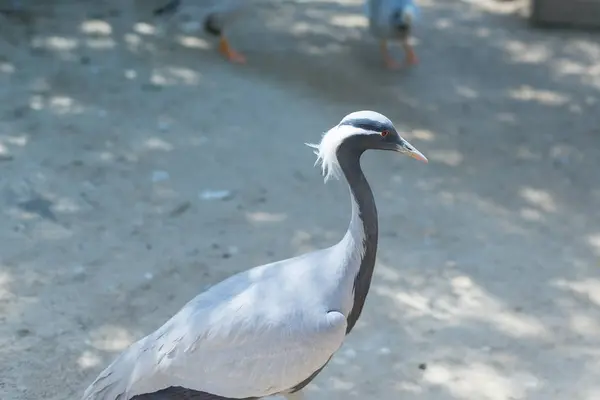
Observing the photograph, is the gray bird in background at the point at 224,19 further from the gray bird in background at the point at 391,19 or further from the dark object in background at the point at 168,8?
the gray bird in background at the point at 391,19

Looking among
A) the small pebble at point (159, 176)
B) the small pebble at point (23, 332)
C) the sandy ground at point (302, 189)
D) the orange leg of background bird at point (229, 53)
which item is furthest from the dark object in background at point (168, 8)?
the small pebble at point (23, 332)

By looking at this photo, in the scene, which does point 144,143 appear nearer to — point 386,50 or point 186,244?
point 186,244

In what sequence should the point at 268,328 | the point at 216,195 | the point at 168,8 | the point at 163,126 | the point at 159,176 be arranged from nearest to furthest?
1. the point at 268,328
2. the point at 216,195
3. the point at 159,176
4. the point at 163,126
5. the point at 168,8

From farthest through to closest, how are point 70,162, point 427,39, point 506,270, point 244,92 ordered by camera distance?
point 427,39 < point 244,92 < point 70,162 < point 506,270

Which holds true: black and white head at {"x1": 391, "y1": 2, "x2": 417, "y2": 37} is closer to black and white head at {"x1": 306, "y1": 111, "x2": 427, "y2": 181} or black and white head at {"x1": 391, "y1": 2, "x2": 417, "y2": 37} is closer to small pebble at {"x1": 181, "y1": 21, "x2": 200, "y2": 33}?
small pebble at {"x1": 181, "y1": 21, "x2": 200, "y2": 33}

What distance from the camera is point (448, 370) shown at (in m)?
3.70

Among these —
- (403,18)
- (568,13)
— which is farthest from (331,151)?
(568,13)

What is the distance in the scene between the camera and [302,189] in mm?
5207

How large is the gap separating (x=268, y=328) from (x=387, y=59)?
462 centimetres

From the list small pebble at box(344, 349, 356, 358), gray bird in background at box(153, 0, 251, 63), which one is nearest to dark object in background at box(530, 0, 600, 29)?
gray bird in background at box(153, 0, 251, 63)

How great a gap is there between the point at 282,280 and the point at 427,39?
516 centimetres

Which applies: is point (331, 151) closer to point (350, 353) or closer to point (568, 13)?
point (350, 353)

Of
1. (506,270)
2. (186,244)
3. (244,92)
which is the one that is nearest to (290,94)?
(244,92)

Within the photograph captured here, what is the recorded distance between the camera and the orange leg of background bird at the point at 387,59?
710 centimetres
